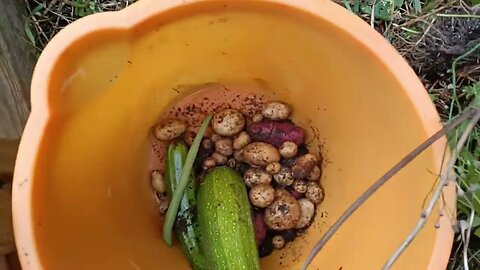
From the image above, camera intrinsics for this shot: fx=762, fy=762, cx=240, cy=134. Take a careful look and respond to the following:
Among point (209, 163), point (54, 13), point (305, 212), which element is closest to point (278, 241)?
point (305, 212)

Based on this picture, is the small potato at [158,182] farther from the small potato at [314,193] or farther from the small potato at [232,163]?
the small potato at [314,193]

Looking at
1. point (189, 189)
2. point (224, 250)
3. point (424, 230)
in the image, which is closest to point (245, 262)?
point (224, 250)

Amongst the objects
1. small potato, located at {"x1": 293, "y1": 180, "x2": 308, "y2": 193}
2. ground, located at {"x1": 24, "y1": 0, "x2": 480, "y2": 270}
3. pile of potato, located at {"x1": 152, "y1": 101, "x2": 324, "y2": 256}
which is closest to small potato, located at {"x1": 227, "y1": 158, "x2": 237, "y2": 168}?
pile of potato, located at {"x1": 152, "y1": 101, "x2": 324, "y2": 256}

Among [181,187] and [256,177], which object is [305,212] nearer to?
[256,177]

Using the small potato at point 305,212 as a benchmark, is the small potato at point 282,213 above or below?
above

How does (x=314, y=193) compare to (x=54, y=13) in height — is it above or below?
below

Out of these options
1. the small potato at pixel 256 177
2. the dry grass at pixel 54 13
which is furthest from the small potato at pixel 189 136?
the dry grass at pixel 54 13
